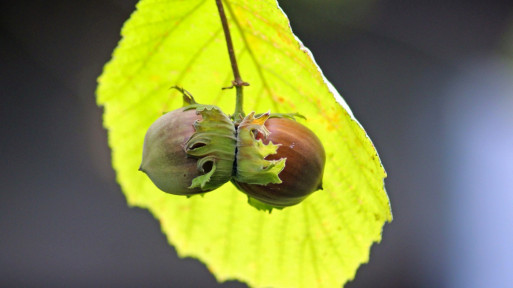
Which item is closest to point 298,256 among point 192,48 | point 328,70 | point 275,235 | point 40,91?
point 275,235

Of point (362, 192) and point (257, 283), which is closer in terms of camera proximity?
point (362, 192)

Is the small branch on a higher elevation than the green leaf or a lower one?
higher

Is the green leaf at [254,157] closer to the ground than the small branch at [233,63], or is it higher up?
closer to the ground

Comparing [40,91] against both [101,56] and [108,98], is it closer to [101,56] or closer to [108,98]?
[101,56]

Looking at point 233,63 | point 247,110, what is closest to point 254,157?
point 233,63

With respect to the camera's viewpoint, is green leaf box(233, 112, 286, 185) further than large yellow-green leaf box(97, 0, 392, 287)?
No

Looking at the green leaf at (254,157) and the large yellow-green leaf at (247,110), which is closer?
the green leaf at (254,157)

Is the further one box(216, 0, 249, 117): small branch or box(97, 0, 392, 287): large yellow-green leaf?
box(97, 0, 392, 287): large yellow-green leaf

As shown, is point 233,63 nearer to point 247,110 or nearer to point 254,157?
point 254,157
